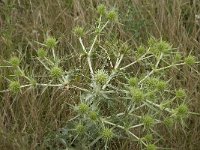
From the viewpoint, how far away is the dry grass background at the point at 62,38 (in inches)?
84.1

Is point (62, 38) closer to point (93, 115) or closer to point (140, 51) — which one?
point (140, 51)

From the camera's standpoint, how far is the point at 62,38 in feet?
8.28

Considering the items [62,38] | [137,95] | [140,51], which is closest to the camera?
[137,95]

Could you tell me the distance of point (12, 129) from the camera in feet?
6.84

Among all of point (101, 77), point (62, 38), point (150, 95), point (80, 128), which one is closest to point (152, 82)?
point (150, 95)

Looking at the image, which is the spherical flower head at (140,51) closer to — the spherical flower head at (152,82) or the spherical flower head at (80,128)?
the spherical flower head at (152,82)

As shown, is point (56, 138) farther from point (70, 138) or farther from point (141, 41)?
point (141, 41)

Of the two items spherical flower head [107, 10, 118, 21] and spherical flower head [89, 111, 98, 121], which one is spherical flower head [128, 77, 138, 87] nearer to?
spherical flower head [89, 111, 98, 121]

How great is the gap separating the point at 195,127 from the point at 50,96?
72 cm

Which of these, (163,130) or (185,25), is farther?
(185,25)

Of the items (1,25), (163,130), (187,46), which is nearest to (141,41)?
(187,46)

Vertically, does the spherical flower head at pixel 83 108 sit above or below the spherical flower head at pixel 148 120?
above

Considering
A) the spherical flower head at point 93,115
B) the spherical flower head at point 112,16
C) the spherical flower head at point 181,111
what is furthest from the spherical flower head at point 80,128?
the spherical flower head at point 112,16

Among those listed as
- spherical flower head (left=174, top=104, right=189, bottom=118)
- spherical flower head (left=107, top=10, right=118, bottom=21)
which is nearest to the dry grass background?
spherical flower head (left=107, top=10, right=118, bottom=21)
